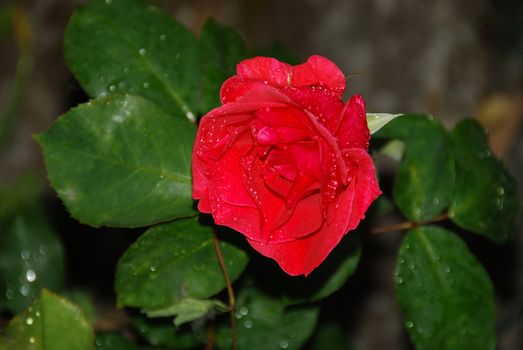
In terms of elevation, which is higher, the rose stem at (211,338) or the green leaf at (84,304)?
the rose stem at (211,338)

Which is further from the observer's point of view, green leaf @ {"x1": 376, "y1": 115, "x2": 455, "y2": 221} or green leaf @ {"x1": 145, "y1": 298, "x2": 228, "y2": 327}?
green leaf @ {"x1": 376, "y1": 115, "x2": 455, "y2": 221}

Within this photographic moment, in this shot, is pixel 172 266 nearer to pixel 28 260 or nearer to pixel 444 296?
pixel 444 296

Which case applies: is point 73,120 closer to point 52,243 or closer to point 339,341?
point 52,243

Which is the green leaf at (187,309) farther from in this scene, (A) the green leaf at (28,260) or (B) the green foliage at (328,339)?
(B) the green foliage at (328,339)

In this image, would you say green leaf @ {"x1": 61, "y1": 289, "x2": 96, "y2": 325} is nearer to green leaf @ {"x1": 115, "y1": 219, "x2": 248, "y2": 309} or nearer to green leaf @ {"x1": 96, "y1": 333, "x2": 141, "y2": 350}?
green leaf @ {"x1": 96, "y1": 333, "x2": 141, "y2": 350}

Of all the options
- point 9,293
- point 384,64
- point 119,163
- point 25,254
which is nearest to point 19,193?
point 25,254

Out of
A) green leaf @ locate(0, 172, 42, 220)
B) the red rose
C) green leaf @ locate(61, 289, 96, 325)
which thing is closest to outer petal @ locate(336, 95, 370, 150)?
the red rose

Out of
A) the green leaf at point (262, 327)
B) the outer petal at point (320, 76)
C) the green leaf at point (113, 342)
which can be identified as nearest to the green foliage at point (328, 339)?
the green leaf at point (262, 327)
